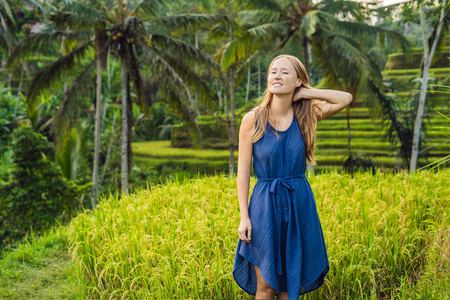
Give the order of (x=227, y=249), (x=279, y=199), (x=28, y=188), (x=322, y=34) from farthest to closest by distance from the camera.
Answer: (x=322, y=34), (x=28, y=188), (x=227, y=249), (x=279, y=199)

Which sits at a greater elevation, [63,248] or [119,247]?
[119,247]

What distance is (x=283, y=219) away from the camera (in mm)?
2143

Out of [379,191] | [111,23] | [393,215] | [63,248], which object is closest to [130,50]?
[111,23]

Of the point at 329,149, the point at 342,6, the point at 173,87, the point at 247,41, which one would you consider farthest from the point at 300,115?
the point at 329,149

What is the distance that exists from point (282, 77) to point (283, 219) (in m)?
0.75

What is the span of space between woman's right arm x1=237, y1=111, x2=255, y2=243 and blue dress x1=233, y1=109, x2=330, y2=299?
0.04 metres

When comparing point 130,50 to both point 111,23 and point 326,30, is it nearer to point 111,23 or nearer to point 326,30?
point 111,23

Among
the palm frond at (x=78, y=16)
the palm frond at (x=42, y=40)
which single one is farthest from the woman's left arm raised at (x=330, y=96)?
the palm frond at (x=42, y=40)

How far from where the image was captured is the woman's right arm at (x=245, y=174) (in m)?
2.13

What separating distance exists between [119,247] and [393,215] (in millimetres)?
2546

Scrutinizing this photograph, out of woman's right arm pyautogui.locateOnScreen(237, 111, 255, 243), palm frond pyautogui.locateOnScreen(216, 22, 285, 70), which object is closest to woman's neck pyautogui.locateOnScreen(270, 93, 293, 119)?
woman's right arm pyautogui.locateOnScreen(237, 111, 255, 243)

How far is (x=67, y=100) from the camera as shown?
8.84 meters

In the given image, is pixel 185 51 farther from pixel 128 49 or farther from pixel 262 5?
pixel 262 5

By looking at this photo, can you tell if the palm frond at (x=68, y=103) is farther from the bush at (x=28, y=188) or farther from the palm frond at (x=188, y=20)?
the palm frond at (x=188, y=20)
